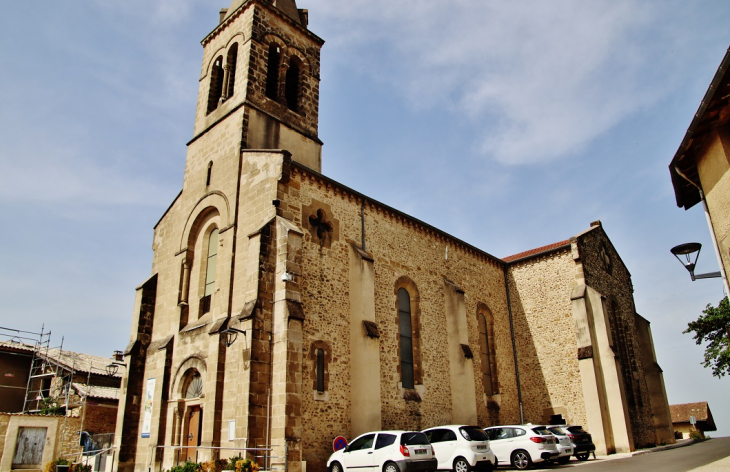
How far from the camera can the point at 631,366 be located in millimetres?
26750

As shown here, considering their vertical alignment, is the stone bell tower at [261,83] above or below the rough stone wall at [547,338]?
above

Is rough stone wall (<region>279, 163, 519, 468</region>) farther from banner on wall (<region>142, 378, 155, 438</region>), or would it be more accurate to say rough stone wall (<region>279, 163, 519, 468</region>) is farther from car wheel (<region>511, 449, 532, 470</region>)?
banner on wall (<region>142, 378, 155, 438</region>)

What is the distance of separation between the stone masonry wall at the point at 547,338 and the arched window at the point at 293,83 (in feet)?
46.8

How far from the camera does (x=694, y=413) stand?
50.5 metres

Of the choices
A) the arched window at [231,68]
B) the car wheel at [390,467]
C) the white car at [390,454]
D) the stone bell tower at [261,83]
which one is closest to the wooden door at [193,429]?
the white car at [390,454]

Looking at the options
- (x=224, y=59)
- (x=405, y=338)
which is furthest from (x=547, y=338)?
(x=224, y=59)

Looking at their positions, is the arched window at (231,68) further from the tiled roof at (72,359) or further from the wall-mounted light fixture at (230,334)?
the tiled roof at (72,359)

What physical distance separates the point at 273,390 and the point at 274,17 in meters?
16.1

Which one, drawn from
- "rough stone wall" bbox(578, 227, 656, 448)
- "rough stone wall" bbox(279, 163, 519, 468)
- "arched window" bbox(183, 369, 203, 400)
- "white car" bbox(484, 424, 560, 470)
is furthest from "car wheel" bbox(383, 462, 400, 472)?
"rough stone wall" bbox(578, 227, 656, 448)

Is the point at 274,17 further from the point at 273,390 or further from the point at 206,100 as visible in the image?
the point at 273,390

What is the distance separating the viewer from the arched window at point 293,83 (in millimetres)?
22781

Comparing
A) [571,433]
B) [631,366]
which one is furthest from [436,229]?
[631,366]

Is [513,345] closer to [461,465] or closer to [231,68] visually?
[461,465]

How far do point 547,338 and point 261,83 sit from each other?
57.7 ft
